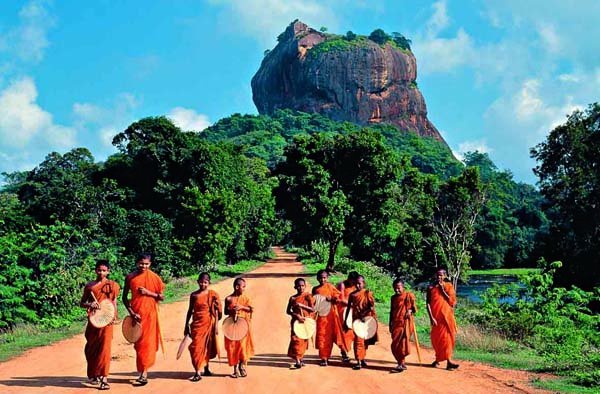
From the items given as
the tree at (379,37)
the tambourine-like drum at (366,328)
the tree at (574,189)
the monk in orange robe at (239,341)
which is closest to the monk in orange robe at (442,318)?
the tambourine-like drum at (366,328)

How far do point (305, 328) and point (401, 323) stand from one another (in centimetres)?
161

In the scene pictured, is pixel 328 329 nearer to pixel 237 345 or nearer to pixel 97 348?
pixel 237 345

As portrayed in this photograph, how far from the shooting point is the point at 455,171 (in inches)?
4459

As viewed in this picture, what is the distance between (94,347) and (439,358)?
18.3 ft

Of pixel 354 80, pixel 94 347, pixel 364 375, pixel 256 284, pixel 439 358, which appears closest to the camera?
pixel 94 347

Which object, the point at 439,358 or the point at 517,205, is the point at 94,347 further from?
the point at 517,205

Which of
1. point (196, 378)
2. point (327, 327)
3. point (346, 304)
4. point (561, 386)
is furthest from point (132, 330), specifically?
point (561, 386)

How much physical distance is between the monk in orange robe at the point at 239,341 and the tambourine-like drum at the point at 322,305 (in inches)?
51.9

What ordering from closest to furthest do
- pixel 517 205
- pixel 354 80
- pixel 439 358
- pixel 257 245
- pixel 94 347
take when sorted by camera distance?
1. pixel 94 347
2. pixel 439 358
3. pixel 257 245
4. pixel 517 205
5. pixel 354 80

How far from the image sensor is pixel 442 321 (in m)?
10.4

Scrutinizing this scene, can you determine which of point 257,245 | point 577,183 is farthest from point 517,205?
point 577,183

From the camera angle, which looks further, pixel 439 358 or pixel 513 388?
pixel 439 358

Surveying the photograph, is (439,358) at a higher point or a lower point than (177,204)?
lower

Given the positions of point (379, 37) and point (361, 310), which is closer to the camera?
point (361, 310)
